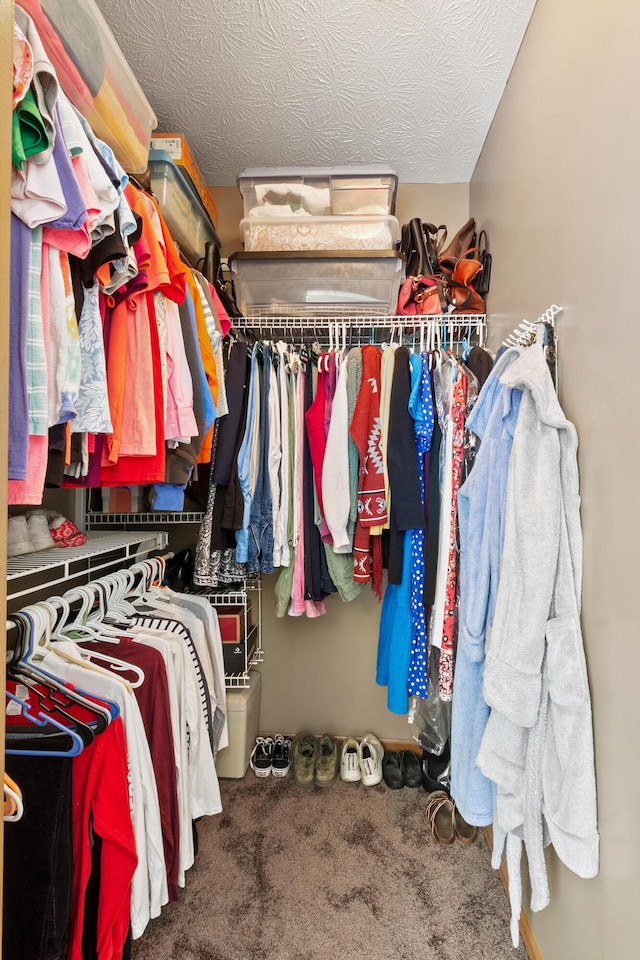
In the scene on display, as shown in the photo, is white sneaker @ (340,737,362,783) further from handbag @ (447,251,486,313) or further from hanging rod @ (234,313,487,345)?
handbag @ (447,251,486,313)

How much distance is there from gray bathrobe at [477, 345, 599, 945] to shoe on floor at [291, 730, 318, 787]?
105cm

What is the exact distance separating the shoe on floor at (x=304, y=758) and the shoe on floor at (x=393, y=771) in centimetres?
30

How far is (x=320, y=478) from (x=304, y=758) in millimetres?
1238

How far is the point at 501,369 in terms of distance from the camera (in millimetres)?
1438

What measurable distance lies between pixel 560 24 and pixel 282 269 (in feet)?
3.58

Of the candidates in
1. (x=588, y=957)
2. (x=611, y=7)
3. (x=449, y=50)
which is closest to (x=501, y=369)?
(x=611, y=7)

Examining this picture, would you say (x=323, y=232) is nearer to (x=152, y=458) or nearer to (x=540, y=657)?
(x=152, y=458)

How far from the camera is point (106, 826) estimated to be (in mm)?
1024

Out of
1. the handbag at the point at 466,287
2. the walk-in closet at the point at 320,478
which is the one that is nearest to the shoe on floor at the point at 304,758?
the walk-in closet at the point at 320,478

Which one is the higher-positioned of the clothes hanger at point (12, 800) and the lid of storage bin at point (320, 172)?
the lid of storage bin at point (320, 172)

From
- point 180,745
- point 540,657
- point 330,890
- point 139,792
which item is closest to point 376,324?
point 540,657

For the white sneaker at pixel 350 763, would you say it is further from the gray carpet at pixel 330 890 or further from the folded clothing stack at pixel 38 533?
the folded clothing stack at pixel 38 533

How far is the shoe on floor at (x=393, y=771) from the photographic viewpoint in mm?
2143

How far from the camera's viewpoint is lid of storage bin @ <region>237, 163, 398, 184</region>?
6.57 ft
